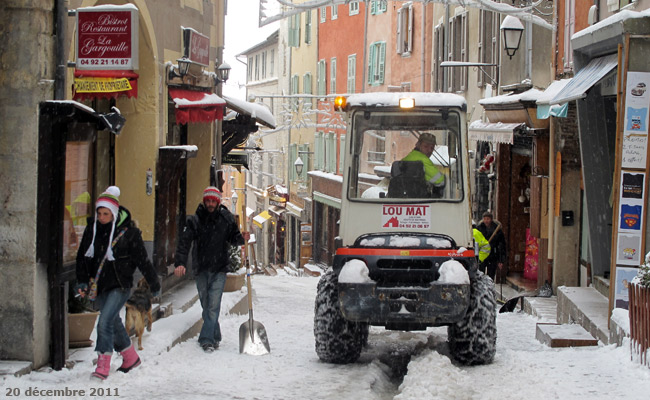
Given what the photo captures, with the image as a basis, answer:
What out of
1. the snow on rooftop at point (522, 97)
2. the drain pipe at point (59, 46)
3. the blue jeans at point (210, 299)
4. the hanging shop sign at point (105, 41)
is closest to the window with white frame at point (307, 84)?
the snow on rooftop at point (522, 97)

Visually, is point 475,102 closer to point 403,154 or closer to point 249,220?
point 403,154

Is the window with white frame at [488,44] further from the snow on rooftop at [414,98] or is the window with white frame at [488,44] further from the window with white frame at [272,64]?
the window with white frame at [272,64]

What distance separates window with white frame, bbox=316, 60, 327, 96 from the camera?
1731 inches

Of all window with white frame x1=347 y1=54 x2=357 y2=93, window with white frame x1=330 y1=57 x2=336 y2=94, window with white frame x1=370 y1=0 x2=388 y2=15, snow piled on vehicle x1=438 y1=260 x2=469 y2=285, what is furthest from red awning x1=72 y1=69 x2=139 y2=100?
window with white frame x1=330 y1=57 x2=336 y2=94

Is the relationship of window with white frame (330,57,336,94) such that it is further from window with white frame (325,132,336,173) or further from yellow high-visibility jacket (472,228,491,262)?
yellow high-visibility jacket (472,228,491,262)

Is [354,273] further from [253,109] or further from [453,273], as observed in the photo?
[253,109]

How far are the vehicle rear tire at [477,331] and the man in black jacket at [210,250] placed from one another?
94.9 inches

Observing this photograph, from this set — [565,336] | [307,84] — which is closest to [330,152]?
[307,84]

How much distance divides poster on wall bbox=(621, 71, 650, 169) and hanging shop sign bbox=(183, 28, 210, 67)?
6862mm

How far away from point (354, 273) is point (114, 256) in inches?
88.1

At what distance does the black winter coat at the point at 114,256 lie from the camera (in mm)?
8109

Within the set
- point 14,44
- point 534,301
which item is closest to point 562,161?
point 534,301

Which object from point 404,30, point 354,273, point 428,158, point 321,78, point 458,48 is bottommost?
point 354,273

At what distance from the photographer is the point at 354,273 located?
912 centimetres
